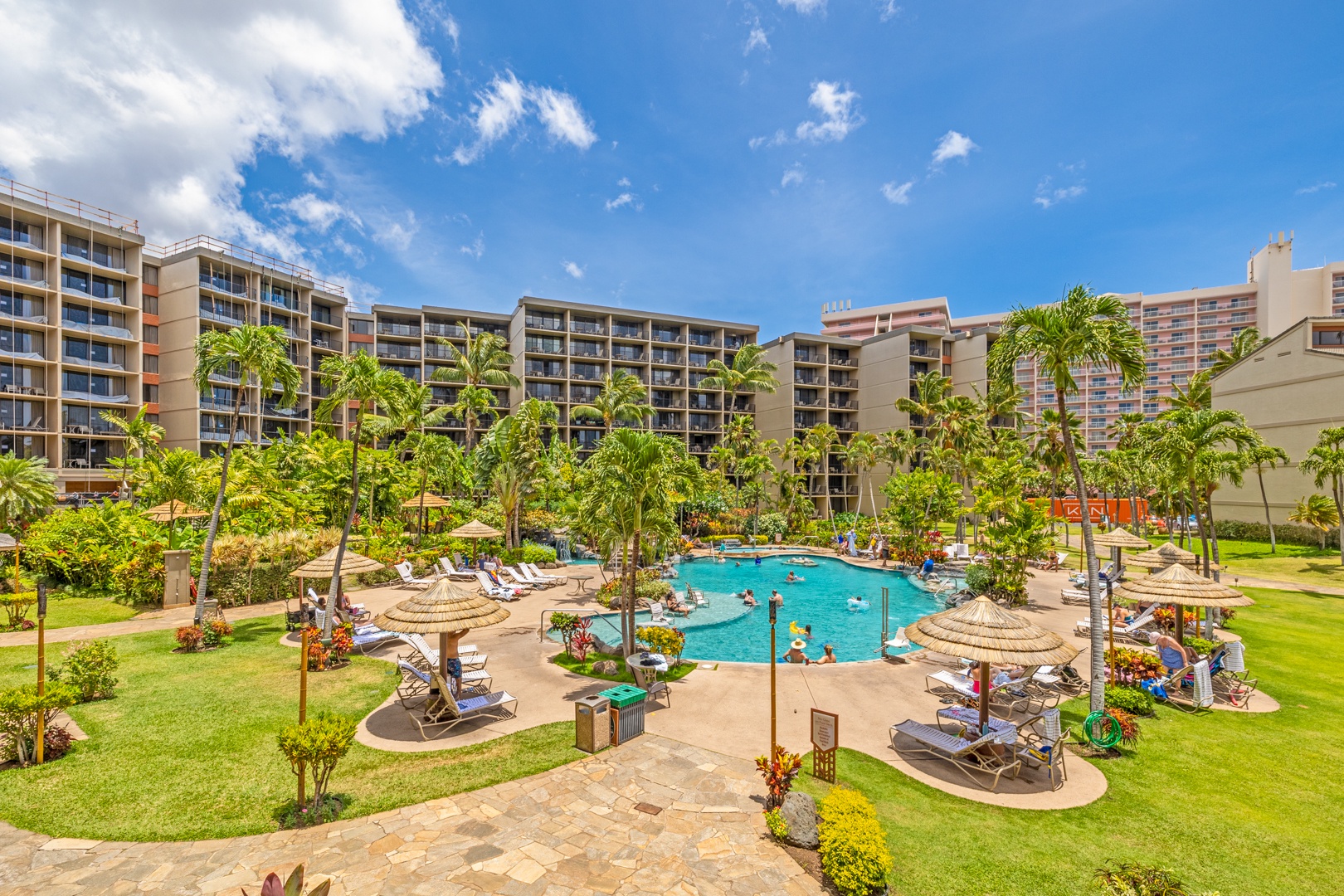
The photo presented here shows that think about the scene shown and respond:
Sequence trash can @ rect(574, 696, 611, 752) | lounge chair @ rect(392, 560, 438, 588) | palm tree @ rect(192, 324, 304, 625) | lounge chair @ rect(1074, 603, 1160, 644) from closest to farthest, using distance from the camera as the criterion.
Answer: trash can @ rect(574, 696, 611, 752) < palm tree @ rect(192, 324, 304, 625) < lounge chair @ rect(1074, 603, 1160, 644) < lounge chair @ rect(392, 560, 438, 588)

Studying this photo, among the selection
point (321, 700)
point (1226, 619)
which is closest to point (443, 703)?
point (321, 700)

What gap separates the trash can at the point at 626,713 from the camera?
10.2m

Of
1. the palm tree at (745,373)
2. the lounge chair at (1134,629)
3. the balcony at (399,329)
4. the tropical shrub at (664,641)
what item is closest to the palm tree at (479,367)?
the balcony at (399,329)

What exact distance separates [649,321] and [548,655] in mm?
46099

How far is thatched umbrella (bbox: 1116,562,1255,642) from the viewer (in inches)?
493

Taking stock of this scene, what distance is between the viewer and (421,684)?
12.9 m

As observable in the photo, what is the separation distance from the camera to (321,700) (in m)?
11.9

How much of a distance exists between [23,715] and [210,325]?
4663cm

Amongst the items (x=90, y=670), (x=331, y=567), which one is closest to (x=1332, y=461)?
(x=331, y=567)

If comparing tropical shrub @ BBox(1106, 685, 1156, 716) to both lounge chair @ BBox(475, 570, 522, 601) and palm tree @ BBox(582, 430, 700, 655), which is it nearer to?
palm tree @ BBox(582, 430, 700, 655)

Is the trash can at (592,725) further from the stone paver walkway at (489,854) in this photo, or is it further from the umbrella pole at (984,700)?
the umbrella pole at (984,700)

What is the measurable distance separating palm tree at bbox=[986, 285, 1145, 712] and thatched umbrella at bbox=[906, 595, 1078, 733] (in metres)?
1.84

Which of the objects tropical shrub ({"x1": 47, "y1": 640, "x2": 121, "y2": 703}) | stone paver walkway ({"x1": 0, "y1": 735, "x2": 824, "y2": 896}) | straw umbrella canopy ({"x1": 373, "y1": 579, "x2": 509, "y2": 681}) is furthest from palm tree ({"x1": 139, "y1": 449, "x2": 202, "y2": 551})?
stone paver walkway ({"x1": 0, "y1": 735, "x2": 824, "y2": 896})

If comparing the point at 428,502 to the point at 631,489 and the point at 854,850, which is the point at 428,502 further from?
the point at 854,850
